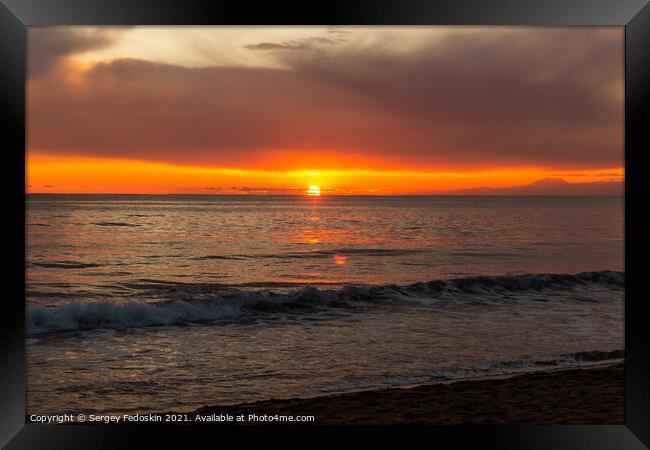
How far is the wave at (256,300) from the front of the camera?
806cm

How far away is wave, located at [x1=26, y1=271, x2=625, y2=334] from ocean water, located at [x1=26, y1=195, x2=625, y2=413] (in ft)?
0.12

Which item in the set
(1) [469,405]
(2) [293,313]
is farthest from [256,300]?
(1) [469,405]

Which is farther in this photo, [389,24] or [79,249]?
[79,249]

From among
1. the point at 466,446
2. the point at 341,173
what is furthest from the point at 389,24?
the point at 341,173

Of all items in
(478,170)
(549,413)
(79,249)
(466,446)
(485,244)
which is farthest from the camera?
(478,170)

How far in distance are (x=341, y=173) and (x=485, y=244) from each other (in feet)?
38.7

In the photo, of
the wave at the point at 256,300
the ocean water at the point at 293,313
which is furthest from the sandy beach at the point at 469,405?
the wave at the point at 256,300

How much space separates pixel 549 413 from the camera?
4707 millimetres

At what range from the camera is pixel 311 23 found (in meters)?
3.18

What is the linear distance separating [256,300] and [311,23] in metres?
7.12

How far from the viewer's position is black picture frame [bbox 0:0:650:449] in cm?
310

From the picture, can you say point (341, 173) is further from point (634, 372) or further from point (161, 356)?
point (634, 372)

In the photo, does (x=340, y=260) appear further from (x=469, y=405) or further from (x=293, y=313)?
(x=469, y=405)

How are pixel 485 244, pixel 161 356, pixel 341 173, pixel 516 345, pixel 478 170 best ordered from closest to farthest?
pixel 161 356 → pixel 516 345 → pixel 485 244 → pixel 341 173 → pixel 478 170
